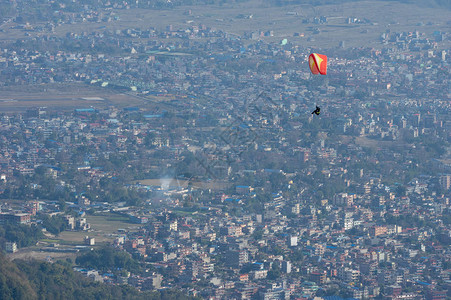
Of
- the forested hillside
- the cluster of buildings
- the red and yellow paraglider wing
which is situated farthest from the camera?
the cluster of buildings

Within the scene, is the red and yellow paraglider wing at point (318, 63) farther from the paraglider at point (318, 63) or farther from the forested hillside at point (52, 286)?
the forested hillside at point (52, 286)

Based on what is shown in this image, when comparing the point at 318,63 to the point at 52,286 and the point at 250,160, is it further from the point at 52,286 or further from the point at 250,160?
the point at 250,160

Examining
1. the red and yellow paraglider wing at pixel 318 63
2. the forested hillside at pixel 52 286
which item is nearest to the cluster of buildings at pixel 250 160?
the forested hillside at pixel 52 286

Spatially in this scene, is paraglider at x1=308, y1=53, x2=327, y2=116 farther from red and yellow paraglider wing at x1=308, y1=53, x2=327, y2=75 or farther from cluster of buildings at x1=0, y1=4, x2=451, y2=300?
cluster of buildings at x1=0, y1=4, x2=451, y2=300

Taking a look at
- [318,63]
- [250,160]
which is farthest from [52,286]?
[250,160]

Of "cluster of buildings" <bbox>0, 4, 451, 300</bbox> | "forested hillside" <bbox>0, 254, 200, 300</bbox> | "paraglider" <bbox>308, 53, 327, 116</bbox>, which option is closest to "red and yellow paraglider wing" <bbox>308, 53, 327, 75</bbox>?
"paraglider" <bbox>308, 53, 327, 116</bbox>

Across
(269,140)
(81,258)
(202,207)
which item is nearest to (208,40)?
(269,140)

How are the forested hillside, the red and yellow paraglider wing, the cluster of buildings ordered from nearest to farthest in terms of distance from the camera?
1. the red and yellow paraglider wing
2. the forested hillside
3. the cluster of buildings

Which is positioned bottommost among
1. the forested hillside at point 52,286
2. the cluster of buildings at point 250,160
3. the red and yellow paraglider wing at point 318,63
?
the cluster of buildings at point 250,160

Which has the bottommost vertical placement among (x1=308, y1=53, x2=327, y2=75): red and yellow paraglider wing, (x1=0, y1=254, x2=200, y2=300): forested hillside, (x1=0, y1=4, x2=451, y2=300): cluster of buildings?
(x1=0, y1=4, x2=451, y2=300): cluster of buildings

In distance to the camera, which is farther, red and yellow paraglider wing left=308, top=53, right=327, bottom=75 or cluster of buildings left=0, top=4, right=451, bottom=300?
cluster of buildings left=0, top=4, right=451, bottom=300

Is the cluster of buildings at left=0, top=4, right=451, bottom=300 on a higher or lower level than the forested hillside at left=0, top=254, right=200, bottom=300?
lower
